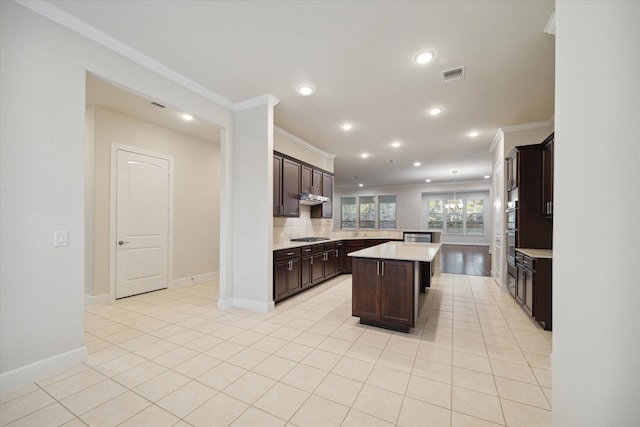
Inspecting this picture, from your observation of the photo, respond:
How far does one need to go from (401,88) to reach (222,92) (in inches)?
94.2

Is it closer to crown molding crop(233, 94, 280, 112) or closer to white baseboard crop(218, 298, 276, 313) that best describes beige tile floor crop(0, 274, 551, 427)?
white baseboard crop(218, 298, 276, 313)

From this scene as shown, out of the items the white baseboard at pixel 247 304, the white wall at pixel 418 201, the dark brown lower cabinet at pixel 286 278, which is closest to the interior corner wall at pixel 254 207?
the white baseboard at pixel 247 304

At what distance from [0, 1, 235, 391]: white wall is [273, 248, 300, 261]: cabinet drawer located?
2150 mm

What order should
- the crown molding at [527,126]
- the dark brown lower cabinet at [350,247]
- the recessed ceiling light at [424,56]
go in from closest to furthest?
the recessed ceiling light at [424,56], the crown molding at [527,126], the dark brown lower cabinet at [350,247]

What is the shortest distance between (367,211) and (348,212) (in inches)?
42.9

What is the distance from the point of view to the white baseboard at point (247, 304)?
3643 millimetres

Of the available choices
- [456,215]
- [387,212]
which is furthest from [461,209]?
[387,212]

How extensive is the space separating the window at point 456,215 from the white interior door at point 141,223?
11916mm

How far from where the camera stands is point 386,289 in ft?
10.1

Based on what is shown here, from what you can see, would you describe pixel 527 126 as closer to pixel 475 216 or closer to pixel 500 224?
pixel 500 224

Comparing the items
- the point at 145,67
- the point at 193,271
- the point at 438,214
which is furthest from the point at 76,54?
the point at 438,214

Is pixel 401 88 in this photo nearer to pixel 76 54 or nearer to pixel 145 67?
pixel 145 67

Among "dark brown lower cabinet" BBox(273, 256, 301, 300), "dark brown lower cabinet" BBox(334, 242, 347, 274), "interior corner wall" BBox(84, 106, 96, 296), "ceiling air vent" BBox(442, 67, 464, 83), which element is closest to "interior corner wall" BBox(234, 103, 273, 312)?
"dark brown lower cabinet" BBox(273, 256, 301, 300)

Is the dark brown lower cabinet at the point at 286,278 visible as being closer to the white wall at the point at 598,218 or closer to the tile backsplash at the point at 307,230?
the tile backsplash at the point at 307,230
